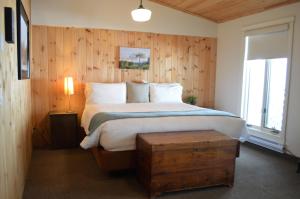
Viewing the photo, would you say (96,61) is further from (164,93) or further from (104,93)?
(164,93)

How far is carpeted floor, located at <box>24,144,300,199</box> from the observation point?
268 cm

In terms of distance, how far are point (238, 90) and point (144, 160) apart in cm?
282

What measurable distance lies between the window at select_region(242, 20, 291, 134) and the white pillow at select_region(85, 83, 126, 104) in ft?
7.27

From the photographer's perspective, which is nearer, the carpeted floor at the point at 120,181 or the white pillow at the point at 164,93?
the carpeted floor at the point at 120,181

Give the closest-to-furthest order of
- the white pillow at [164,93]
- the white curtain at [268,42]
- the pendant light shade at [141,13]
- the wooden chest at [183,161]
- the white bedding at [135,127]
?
the wooden chest at [183,161], the white bedding at [135,127], the pendant light shade at [141,13], the white curtain at [268,42], the white pillow at [164,93]

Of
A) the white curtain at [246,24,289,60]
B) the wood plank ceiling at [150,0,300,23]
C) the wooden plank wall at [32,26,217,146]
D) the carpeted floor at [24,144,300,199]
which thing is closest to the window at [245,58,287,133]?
the white curtain at [246,24,289,60]

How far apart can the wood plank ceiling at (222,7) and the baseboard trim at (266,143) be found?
6.83 ft

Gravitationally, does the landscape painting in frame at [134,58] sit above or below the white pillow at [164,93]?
above

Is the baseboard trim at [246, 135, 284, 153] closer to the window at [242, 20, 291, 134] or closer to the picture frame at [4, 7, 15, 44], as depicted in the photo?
the window at [242, 20, 291, 134]

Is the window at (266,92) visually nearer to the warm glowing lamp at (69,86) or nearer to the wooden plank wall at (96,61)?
the wooden plank wall at (96,61)

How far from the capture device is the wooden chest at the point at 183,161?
2594mm

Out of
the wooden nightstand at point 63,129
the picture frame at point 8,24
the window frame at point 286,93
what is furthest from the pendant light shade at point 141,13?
the picture frame at point 8,24

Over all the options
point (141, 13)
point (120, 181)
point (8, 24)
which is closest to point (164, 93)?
point (141, 13)

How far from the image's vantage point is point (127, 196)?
2631 millimetres
